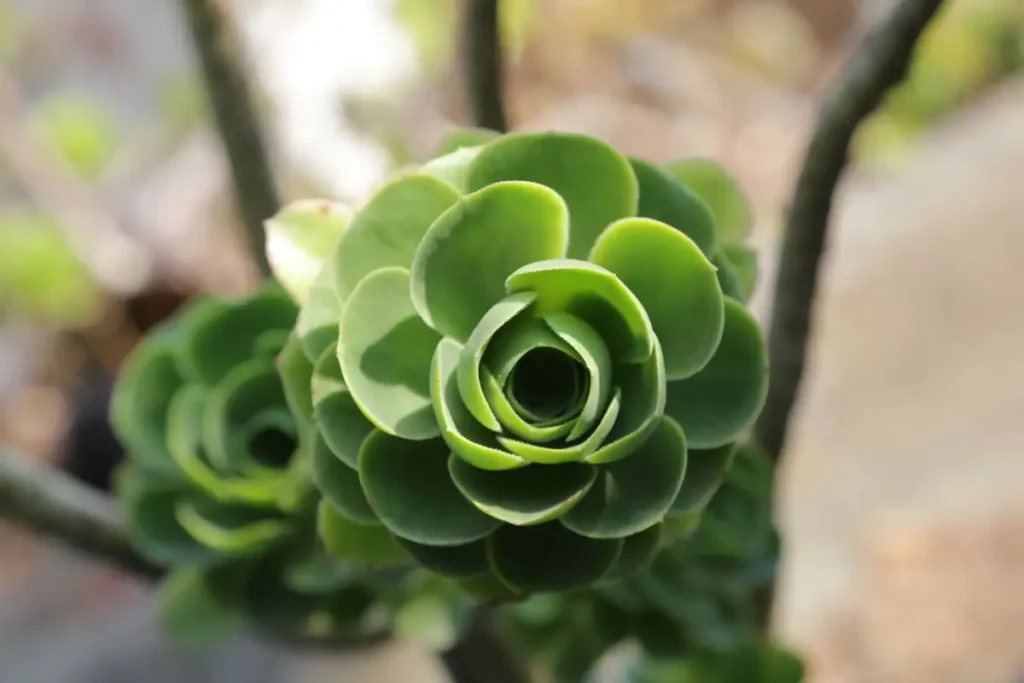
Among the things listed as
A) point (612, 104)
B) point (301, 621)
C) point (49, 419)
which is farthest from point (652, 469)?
point (612, 104)

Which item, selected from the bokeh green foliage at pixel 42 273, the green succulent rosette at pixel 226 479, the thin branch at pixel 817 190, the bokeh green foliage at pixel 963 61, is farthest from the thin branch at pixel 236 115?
the bokeh green foliage at pixel 963 61

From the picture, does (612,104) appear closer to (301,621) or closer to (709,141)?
(709,141)

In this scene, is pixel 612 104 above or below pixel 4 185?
above

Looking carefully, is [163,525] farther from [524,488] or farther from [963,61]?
[963,61]

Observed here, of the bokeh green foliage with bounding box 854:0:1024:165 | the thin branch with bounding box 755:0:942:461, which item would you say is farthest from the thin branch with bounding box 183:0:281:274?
the bokeh green foliage with bounding box 854:0:1024:165

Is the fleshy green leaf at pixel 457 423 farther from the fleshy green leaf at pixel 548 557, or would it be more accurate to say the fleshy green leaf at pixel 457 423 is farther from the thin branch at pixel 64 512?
the thin branch at pixel 64 512

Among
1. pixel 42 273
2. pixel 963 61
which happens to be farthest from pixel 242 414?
pixel 963 61
